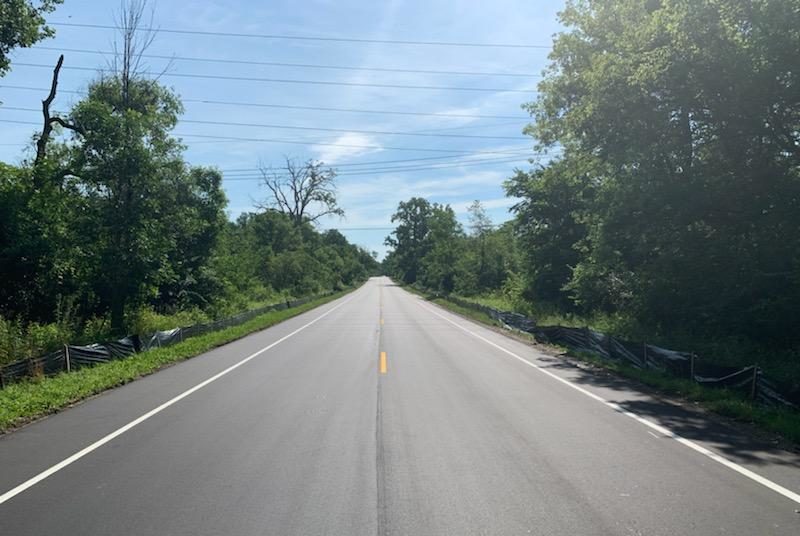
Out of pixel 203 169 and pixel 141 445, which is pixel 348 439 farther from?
pixel 203 169

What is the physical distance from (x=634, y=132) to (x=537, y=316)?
16427mm

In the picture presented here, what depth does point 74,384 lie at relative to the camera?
12.1 meters

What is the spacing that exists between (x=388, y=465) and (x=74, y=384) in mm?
8588

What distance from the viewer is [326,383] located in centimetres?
1259

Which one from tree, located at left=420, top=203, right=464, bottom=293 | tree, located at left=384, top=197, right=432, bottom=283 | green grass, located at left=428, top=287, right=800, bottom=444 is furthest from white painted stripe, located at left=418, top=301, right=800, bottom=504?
tree, located at left=384, top=197, right=432, bottom=283

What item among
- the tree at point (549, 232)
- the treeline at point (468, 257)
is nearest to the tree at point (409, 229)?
the treeline at point (468, 257)

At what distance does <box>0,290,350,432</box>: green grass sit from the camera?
970cm

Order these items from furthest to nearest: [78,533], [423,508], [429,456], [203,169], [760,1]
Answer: [203,169]
[760,1]
[429,456]
[423,508]
[78,533]

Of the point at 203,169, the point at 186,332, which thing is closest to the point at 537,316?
the point at 186,332

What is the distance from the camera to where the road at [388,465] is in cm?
502

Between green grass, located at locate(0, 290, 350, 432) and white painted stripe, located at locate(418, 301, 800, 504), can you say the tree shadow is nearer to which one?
white painted stripe, located at locate(418, 301, 800, 504)

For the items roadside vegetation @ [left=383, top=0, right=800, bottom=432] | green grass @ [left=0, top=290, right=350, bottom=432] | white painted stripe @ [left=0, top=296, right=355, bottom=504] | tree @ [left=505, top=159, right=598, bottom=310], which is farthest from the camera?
tree @ [left=505, top=159, right=598, bottom=310]

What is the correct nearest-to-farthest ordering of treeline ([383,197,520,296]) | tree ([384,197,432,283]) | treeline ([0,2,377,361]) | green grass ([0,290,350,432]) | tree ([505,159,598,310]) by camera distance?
green grass ([0,290,350,432]), treeline ([0,2,377,361]), tree ([505,159,598,310]), treeline ([383,197,520,296]), tree ([384,197,432,283])

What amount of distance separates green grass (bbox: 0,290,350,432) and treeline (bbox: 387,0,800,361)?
14.9 m
